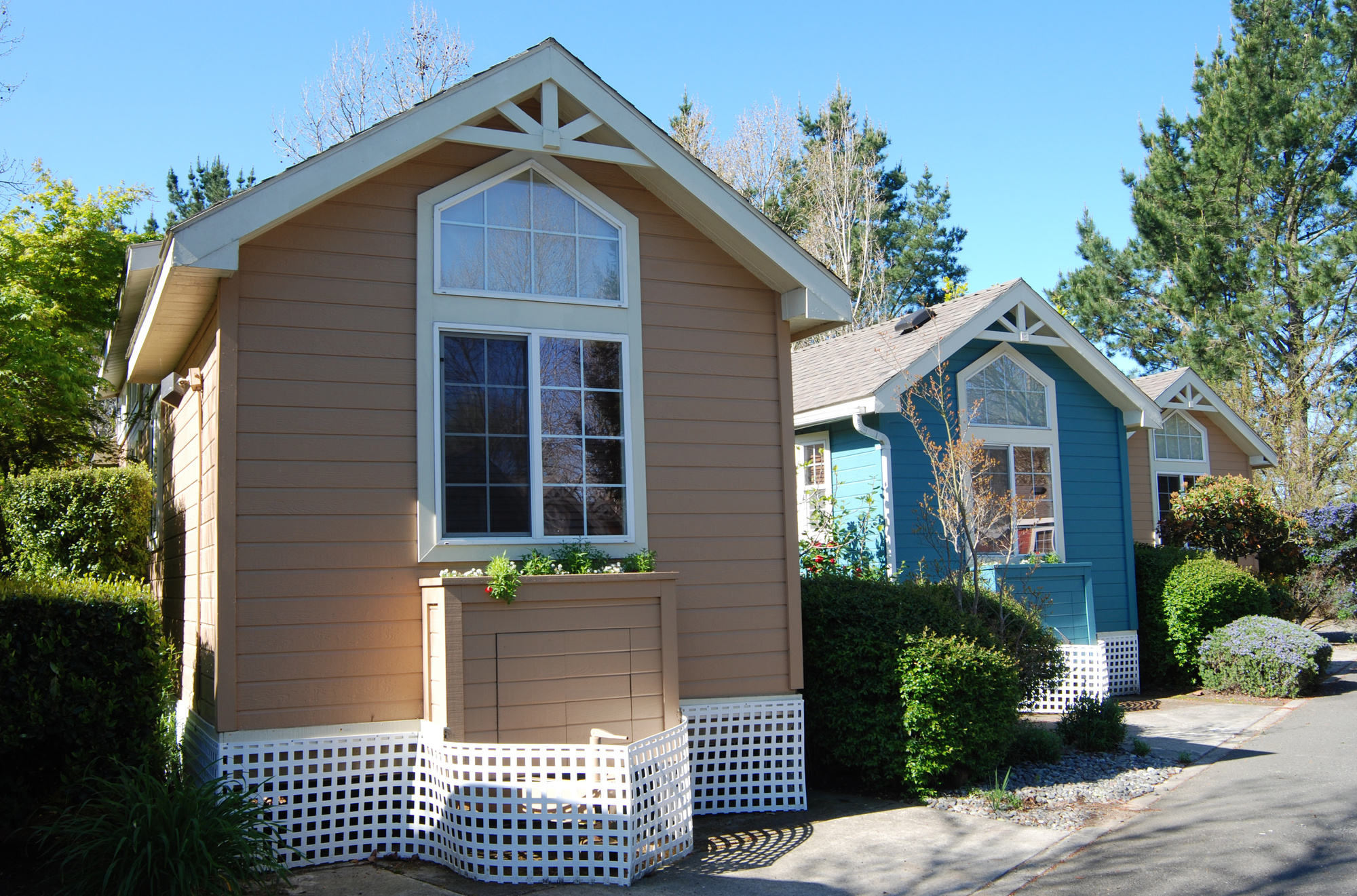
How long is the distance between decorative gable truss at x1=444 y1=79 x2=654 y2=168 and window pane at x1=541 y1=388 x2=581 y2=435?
168cm

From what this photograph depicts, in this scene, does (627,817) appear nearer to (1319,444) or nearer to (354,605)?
(354,605)

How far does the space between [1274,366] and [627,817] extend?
1026 inches

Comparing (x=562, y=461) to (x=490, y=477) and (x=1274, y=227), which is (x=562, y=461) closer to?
(x=490, y=477)

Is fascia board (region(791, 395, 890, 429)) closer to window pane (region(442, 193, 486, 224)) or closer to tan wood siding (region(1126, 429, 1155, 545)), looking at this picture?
window pane (region(442, 193, 486, 224))

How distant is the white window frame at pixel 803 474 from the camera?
1195 centimetres

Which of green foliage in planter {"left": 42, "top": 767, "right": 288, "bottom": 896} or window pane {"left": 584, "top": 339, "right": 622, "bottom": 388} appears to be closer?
green foliage in planter {"left": 42, "top": 767, "right": 288, "bottom": 896}

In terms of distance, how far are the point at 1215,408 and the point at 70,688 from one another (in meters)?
16.9

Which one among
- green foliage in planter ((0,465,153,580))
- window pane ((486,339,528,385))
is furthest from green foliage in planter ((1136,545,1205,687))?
green foliage in planter ((0,465,153,580))

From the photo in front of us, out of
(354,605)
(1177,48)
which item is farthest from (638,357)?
(1177,48)

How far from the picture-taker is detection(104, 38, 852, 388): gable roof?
19.5ft

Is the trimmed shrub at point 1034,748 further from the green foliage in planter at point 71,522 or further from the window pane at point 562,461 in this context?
the green foliage in planter at point 71,522

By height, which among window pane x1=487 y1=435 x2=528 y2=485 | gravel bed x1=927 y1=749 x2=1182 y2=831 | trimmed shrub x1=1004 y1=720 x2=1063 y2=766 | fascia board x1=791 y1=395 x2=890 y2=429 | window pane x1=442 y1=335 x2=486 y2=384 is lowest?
gravel bed x1=927 y1=749 x2=1182 y2=831

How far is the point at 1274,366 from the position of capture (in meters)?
25.7

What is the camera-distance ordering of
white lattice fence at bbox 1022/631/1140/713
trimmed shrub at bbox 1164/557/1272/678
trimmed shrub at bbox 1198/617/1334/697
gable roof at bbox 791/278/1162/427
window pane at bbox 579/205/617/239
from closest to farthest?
window pane at bbox 579/205/617/239 → gable roof at bbox 791/278/1162/427 → white lattice fence at bbox 1022/631/1140/713 → trimmed shrub at bbox 1198/617/1334/697 → trimmed shrub at bbox 1164/557/1272/678
